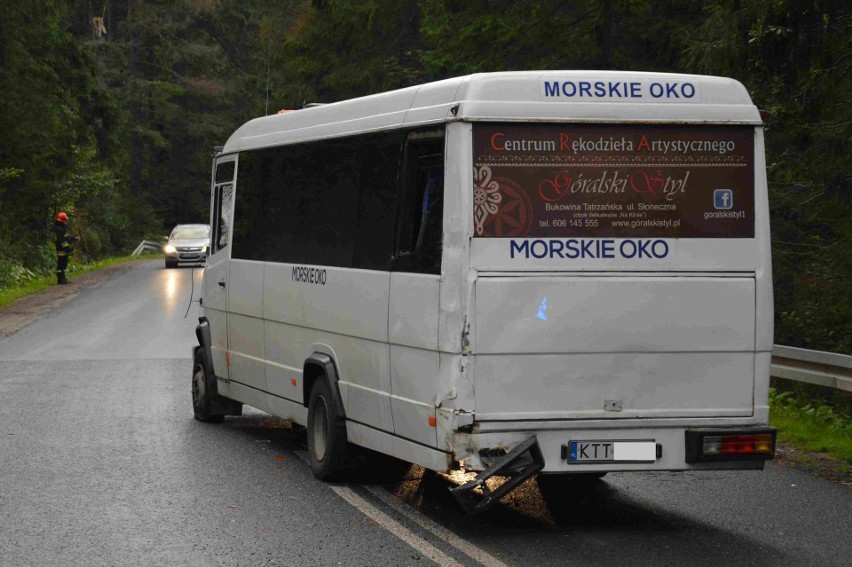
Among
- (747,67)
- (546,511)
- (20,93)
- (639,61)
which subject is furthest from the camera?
(20,93)

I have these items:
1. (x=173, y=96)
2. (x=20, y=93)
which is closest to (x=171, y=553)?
(x=20, y=93)

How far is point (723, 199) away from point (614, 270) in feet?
2.81

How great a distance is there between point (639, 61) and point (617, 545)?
21264 mm

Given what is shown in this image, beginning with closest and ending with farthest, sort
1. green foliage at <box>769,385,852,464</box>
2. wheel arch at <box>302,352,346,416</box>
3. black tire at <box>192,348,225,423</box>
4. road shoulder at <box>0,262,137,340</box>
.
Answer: wheel arch at <box>302,352,346,416</box> → green foliage at <box>769,385,852,464</box> → black tire at <box>192,348,225,423</box> → road shoulder at <box>0,262,137,340</box>

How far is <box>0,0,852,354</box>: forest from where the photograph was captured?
52.8 feet

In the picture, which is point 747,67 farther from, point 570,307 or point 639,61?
point 639,61

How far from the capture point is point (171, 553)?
7391mm

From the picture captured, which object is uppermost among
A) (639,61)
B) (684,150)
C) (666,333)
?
(639,61)

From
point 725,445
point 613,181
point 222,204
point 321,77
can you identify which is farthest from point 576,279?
point 321,77

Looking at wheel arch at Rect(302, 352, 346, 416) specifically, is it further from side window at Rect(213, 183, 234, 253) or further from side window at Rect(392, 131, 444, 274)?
side window at Rect(213, 183, 234, 253)

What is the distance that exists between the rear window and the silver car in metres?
35.6

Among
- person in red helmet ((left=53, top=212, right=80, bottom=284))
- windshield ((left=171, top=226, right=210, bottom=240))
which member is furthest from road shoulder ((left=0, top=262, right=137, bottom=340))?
windshield ((left=171, top=226, right=210, bottom=240))

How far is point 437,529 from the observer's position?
803 cm

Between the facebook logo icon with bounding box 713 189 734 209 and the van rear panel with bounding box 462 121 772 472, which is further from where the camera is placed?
the facebook logo icon with bounding box 713 189 734 209
